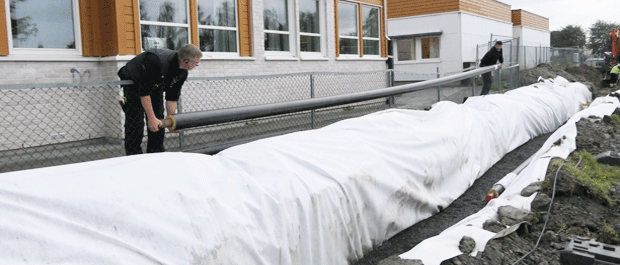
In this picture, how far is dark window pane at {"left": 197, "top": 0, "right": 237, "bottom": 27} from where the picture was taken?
10.9m

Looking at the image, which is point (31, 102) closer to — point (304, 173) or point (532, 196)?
point (304, 173)

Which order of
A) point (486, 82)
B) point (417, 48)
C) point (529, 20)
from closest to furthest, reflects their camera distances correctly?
point (486, 82)
point (417, 48)
point (529, 20)

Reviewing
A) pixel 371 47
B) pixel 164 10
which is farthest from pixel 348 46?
pixel 164 10

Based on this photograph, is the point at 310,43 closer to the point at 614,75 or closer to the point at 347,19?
the point at 347,19

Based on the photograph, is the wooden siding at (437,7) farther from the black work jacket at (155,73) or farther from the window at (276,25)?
the black work jacket at (155,73)

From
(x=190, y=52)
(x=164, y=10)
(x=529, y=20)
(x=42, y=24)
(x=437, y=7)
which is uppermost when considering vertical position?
(x=529, y=20)

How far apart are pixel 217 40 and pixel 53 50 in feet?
12.0

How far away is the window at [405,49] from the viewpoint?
26328mm

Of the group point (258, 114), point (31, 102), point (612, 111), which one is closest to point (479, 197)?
point (258, 114)

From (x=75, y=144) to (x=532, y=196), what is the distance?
7149 millimetres

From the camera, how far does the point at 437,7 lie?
25.0 meters

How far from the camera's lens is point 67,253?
6.59ft

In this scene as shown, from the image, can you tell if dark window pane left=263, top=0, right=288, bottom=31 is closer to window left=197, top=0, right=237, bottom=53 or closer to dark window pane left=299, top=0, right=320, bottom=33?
dark window pane left=299, top=0, right=320, bottom=33

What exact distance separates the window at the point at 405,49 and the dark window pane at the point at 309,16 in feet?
42.5
